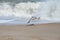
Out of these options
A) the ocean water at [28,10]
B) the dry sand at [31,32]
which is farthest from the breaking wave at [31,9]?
the dry sand at [31,32]

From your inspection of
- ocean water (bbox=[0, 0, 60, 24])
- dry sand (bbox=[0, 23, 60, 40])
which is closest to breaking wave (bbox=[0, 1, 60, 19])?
ocean water (bbox=[0, 0, 60, 24])

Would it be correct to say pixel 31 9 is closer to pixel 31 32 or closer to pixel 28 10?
pixel 28 10

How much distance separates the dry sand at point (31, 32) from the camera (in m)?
0.73

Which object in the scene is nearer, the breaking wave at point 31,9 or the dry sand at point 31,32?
the dry sand at point 31,32

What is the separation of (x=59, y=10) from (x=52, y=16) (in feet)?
0.25

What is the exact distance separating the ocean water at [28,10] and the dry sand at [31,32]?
0.10 m

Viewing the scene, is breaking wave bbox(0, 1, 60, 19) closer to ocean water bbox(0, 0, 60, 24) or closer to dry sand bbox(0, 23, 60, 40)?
ocean water bbox(0, 0, 60, 24)

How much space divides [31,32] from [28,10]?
26 centimetres

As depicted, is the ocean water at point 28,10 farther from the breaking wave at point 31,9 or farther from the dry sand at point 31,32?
the dry sand at point 31,32

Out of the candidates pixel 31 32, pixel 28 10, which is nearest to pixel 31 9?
pixel 28 10

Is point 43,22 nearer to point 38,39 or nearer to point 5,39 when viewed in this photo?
point 38,39

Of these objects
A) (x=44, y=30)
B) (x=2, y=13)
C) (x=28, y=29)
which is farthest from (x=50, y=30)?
(x=2, y=13)

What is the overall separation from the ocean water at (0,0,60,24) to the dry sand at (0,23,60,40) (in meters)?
0.10

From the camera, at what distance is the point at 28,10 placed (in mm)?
980
